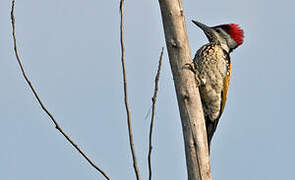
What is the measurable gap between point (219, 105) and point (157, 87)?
129 inches

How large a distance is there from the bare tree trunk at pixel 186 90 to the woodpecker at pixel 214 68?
1783 millimetres

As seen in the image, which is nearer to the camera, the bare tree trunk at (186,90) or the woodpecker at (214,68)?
the bare tree trunk at (186,90)

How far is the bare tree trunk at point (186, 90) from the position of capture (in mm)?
3436

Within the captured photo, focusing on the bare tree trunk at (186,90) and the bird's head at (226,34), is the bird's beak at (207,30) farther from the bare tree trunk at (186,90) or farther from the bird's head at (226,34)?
the bare tree trunk at (186,90)

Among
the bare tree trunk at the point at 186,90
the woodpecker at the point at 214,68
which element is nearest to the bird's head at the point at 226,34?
the woodpecker at the point at 214,68

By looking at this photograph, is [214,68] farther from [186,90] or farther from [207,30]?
[186,90]

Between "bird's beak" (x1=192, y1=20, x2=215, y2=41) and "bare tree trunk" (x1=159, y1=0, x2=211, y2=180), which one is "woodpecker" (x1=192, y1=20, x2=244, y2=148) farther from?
"bare tree trunk" (x1=159, y1=0, x2=211, y2=180)

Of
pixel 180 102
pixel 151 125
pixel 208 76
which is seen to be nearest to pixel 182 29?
pixel 180 102

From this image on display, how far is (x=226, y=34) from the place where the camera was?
6.61m

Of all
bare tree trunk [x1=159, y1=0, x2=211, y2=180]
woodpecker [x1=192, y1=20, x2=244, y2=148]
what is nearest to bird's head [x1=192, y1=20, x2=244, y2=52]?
woodpecker [x1=192, y1=20, x2=244, y2=148]

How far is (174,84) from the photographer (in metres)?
3.62

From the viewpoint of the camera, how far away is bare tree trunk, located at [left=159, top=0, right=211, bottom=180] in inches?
135

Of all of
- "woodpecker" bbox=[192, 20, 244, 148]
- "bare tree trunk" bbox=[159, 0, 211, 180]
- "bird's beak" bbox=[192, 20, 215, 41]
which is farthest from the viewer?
"bird's beak" bbox=[192, 20, 215, 41]

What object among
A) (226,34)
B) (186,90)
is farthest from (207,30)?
(186,90)
